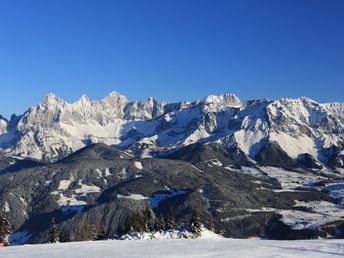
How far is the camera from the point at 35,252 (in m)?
44.8

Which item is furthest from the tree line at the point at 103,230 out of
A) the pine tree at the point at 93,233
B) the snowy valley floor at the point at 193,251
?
the snowy valley floor at the point at 193,251

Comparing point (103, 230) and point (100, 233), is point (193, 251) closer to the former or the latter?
point (100, 233)

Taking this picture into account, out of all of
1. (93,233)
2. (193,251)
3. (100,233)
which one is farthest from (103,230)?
(193,251)

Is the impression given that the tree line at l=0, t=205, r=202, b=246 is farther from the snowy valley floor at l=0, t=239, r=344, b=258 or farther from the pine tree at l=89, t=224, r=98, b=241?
the snowy valley floor at l=0, t=239, r=344, b=258

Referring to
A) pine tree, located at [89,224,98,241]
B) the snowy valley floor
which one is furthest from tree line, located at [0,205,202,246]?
the snowy valley floor

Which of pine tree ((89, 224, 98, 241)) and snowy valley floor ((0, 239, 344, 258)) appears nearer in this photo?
snowy valley floor ((0, 239, 344, 258))

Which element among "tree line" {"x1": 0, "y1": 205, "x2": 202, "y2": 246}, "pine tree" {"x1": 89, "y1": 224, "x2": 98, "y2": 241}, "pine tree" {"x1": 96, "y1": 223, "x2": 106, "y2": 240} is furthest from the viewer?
"pine tree" {"x1": 89, "y1": 224, "x2": 98, "y2": 241}

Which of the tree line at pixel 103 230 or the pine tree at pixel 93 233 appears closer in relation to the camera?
the tree line at pixel 103 230

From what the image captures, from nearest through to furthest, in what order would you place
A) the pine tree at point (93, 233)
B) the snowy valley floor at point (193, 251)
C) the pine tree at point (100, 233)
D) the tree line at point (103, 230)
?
the snowy valley floor at point (193, 251) < the tree line at point (103, 230) < the pine tree at point (100, 233) < the pine tree at point (93, 233)

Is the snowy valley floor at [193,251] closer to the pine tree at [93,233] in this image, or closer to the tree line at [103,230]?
the tree line at [103,230]

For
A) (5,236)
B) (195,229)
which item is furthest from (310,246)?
(5,236)

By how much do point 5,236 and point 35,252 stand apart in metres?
77.8


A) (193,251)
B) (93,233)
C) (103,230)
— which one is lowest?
(93,233)

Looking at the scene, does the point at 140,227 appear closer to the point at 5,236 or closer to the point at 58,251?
the point at 5,236
